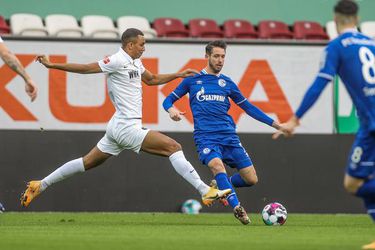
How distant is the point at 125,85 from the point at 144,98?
4266mm

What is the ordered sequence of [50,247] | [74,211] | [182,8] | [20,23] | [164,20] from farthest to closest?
[182,8]
[164,20]
[20,23]
[74,211]
[50,247]

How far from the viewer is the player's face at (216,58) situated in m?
13.0

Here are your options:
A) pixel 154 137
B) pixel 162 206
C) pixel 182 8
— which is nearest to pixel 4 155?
pixel 162 206

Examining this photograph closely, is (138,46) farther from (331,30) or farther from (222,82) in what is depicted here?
(331,30)

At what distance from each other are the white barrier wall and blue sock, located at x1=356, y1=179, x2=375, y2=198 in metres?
8.38

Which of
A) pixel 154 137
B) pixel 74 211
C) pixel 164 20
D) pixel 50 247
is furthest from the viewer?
pixel 164 20

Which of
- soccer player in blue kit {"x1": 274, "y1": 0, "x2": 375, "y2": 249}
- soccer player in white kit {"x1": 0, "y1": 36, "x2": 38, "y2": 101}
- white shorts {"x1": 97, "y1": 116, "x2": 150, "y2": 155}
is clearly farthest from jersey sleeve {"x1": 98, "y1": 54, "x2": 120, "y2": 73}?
soccer player in blue kit {"x1": 274, "y1": 0, "x2": 375, "y2": 249}

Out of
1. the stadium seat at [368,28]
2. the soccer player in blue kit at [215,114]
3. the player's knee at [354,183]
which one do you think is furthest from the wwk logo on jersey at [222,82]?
the stadium seat at [368,28]

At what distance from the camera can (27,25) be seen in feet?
61.8

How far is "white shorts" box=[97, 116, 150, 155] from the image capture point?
12906 millimetres

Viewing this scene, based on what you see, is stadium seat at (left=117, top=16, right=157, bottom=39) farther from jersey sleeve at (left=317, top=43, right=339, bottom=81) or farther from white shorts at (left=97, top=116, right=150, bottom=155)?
jersey sleeve at (left=317, top=43, right=339, bottom=81)

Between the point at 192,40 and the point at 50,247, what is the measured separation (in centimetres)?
881

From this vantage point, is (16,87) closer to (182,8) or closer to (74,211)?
(74,211)

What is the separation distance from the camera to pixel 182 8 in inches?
854
